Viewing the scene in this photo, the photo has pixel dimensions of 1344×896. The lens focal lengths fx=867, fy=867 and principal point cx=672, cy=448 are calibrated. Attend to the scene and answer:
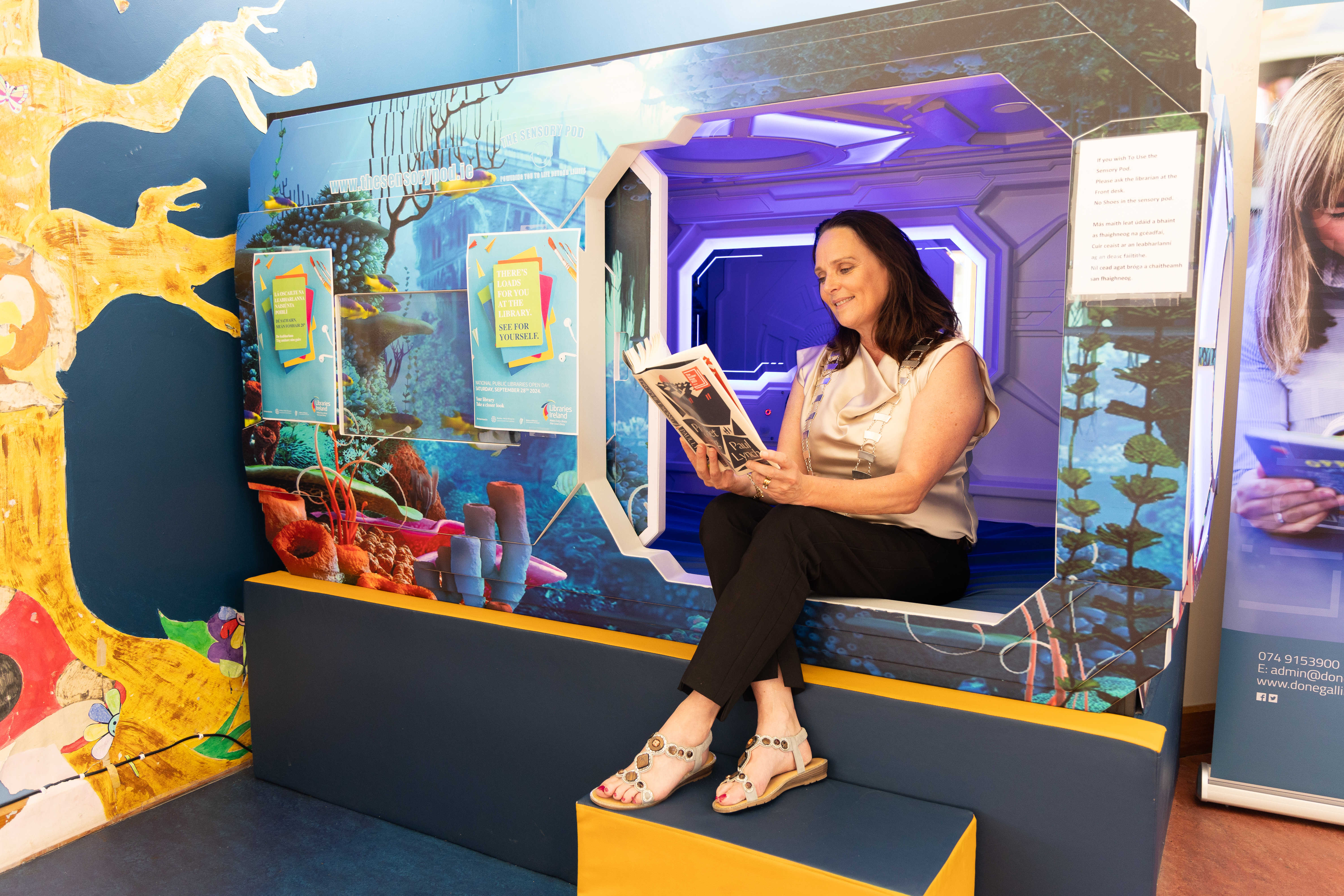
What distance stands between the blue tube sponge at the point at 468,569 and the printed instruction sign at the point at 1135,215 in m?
1.49

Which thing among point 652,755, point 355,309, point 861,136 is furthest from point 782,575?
point 355,309

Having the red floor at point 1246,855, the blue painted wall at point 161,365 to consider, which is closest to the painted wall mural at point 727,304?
the blue painted wall at point 161,365

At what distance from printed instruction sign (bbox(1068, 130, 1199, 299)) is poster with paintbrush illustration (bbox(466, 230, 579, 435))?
1.04 m

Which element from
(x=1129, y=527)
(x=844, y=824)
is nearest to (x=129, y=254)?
(x=844, y=824)

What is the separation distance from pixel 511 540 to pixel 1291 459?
207cm

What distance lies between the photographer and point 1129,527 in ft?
4.94

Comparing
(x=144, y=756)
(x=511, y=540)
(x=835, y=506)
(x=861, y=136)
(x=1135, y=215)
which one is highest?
(x=861, y=136)

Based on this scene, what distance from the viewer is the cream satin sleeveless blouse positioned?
1842 millimetres

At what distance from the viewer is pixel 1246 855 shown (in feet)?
7.07

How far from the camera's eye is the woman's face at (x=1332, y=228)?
7.36 feet

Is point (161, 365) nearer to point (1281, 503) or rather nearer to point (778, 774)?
point (778, 774)

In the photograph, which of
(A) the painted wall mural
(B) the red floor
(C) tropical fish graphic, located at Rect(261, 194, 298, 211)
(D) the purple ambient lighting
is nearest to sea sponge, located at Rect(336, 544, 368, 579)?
(A) the painted wall mural

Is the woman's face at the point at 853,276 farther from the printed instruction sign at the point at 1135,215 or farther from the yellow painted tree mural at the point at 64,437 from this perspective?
the yellow painted tree mural at the point at 64,437

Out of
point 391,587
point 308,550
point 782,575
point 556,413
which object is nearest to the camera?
point 782,575
